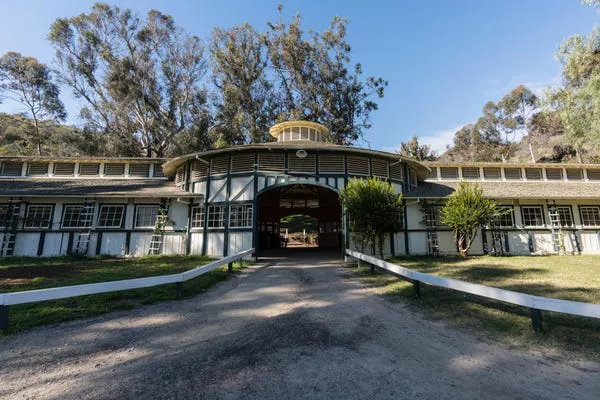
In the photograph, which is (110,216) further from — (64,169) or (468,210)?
(468,210)

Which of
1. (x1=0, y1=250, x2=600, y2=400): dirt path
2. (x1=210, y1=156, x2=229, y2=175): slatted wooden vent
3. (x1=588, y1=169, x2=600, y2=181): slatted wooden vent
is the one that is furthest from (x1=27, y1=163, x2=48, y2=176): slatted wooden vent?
(x1=588, y1=169, x2=600, y2=181): slatted wooden vent

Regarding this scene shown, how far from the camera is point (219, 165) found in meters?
13.8

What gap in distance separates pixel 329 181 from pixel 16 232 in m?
15.5

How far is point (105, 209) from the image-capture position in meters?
14.1

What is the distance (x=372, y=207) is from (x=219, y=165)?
25.5 ft

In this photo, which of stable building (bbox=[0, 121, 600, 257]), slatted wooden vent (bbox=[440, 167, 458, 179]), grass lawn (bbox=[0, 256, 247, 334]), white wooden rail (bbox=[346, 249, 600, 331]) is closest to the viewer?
white wooden rail (bbox=[346, 249, 600, 331])

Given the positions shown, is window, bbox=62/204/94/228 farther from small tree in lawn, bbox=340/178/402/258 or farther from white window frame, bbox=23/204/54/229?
small tree in lawn, bbox=340/178/402/258

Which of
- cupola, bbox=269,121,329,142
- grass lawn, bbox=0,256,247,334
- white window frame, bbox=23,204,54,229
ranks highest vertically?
cupola, bbox=269,121,329,142

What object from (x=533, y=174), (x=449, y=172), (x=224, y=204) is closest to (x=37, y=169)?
(x=224, y=204)

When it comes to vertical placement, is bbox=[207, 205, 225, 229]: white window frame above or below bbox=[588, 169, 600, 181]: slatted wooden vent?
below

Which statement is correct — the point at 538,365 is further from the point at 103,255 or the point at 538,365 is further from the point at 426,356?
the point at 103,255

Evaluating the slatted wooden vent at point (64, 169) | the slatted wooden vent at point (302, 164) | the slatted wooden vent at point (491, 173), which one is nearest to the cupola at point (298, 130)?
the slatted wooden vent at point (302, 164)

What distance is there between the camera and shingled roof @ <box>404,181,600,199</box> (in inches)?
574

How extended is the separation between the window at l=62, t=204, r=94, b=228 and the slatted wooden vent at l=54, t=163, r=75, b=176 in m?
4.02
